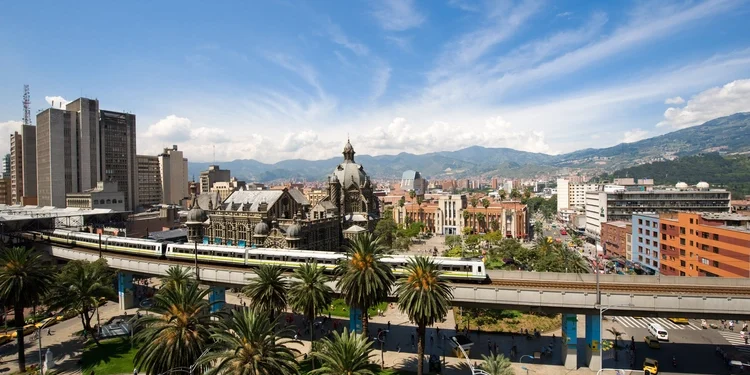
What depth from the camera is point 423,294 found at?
35.3 metres

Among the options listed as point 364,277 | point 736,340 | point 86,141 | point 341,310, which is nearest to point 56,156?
point 86,141

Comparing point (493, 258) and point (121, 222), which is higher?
point (121, 222)

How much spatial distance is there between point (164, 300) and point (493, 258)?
268 ft

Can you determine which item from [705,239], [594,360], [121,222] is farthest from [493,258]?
[121,222]

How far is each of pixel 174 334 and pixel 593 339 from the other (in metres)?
39.9

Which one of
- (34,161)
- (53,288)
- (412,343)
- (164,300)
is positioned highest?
(34,161)

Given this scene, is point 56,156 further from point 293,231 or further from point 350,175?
point 293,231

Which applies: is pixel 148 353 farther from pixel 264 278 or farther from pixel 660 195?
pixel 660 195

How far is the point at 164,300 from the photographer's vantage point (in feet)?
96.9

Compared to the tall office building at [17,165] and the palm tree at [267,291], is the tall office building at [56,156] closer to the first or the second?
the tall office building at [17,165]

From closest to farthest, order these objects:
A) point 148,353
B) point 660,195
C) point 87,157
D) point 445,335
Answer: point 148,353 < point 445,335 < point 660,195 < point 87,157

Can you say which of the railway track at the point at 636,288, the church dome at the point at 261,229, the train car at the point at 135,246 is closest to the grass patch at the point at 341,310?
the church dome at the point at 261,229

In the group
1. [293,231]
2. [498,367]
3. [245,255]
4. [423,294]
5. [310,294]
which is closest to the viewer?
[498,367]

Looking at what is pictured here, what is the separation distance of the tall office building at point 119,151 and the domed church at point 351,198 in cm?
10336
